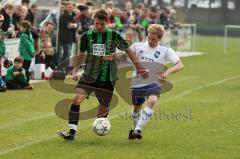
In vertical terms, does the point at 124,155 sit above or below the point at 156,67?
below

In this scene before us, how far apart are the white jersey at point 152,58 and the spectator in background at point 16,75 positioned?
7.44m

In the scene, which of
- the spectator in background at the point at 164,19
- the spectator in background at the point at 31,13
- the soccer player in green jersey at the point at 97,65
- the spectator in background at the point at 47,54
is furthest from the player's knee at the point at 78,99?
the spectator in background at the point at 164,19

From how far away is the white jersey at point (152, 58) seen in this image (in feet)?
39.7

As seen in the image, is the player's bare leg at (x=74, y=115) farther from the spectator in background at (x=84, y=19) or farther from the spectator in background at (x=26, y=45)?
the spectator in background at (x=84, y=19)

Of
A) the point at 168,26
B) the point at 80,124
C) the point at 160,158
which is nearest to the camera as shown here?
the point at 160,158

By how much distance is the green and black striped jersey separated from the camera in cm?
1182

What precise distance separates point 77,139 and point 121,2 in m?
61.6

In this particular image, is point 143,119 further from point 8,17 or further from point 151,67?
point 8,17

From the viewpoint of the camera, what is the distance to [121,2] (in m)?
73.1

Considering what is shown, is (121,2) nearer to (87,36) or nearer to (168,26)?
(168,26)

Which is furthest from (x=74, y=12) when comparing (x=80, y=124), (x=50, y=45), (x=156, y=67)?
(x=156, y=67)

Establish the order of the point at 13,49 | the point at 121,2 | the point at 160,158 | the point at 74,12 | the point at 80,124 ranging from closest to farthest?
the point at 160,158 < the point at 80,124 < the point at 13,49 < the point at 74,12 < the point at 121,2

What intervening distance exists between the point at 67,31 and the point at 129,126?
37.4ft

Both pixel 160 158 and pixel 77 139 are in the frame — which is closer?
pixel 160 158
